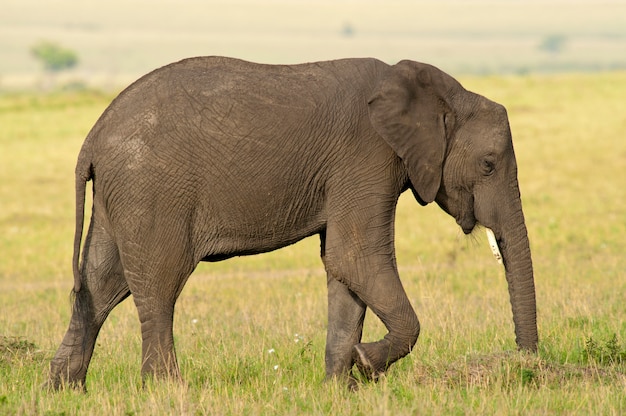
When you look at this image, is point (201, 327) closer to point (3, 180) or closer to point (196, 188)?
point (196, 188)

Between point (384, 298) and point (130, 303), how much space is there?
→ 7439 millimetres

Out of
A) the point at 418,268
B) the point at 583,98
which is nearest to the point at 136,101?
the point at 418,268

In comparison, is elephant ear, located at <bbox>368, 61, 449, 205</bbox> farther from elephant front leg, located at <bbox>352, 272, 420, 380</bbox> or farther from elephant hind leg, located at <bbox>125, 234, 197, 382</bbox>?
elephant hind leg, located at <bbox>125, 234, 197, 382</bbox>

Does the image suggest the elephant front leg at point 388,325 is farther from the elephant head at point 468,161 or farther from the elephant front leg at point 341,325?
the elephant head at point 468,161

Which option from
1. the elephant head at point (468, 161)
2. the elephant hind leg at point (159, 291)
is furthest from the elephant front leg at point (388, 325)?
the elephant hind leg at point (159, 291)

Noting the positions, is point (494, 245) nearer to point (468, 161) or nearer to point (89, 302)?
point (468, 161)

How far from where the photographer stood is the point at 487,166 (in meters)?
8.41

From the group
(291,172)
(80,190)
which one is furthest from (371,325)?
(80,190)

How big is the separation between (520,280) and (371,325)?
3606 mm

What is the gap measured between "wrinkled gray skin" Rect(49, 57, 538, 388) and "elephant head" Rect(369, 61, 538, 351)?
1cm

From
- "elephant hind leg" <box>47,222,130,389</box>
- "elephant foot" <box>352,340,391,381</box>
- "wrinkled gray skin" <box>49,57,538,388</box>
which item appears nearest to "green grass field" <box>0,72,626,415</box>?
"elephant foot" <box>352,340,391,381</box>

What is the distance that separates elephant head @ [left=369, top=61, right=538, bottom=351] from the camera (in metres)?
8.27

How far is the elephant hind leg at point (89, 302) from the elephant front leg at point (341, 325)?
1693 mm

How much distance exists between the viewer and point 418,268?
17047mm
